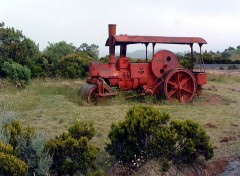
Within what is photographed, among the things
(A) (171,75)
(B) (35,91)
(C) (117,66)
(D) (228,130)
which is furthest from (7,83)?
(D) (228,130)

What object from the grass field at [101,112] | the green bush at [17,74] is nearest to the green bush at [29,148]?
the grass field at [101,112]

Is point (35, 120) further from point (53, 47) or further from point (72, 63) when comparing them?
point (53, 47)

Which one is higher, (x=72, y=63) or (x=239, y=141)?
(x=72, y=63)

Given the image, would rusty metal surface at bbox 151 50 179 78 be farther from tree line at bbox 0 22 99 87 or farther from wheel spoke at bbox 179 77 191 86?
tree line at bbox 0 22 99 87

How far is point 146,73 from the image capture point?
1377cm

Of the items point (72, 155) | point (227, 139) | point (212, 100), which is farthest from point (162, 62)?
point (72, 155)

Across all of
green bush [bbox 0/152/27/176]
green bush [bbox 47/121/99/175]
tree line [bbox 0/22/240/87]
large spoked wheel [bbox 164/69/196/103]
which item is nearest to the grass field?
large spoked wheel [bbox 164/69/196/103]

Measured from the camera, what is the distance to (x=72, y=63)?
20.8m

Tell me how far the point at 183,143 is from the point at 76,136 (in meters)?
1.73

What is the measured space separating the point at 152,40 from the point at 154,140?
25.0 feet

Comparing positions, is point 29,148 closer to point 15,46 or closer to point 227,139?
point 227,139

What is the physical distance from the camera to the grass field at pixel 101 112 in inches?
326

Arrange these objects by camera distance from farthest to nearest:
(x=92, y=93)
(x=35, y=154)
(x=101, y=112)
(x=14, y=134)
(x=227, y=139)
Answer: (x=92, y=93) → (x=101, y=112) → (x=227, y=139) → (x=14, y=134) → (x=35, y=154)

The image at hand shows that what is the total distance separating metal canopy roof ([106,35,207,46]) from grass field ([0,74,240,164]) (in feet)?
6.05
